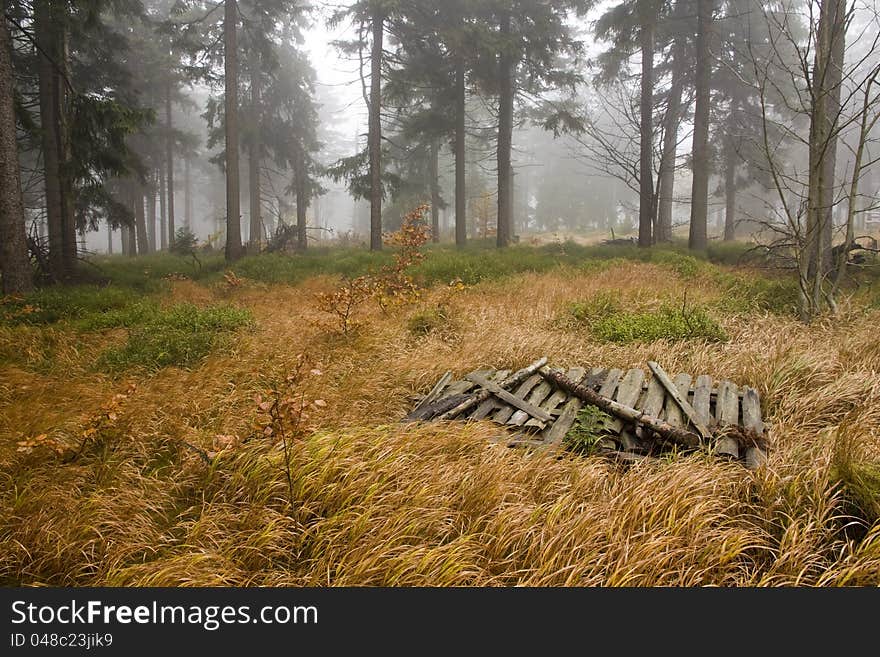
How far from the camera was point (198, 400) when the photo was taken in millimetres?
4328

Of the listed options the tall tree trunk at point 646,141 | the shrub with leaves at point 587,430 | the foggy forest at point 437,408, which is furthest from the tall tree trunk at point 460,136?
the shrub with leaves at point 587,430

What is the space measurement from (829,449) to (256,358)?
5.71 metres

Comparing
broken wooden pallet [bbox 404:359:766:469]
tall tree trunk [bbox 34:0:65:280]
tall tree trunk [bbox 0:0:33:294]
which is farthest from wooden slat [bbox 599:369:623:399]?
tall tree trunk [bbox 34:0:65:280]

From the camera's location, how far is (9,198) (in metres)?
8.41

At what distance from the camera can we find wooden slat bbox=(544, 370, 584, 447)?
11.8 ft

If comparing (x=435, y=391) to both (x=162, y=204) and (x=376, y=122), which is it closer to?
(x=376, y=122)

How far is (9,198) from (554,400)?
1069cm

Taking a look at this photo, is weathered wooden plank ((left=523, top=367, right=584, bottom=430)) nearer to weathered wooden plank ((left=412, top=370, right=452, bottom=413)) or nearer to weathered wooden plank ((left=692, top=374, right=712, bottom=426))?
weathered wooden plank ((left=692, top=374, right=712, bottom=426))

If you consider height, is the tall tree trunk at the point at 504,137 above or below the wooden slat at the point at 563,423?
above

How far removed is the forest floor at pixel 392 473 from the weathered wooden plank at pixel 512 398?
433 millimetres

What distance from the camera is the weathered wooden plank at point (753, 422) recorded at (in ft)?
10.5

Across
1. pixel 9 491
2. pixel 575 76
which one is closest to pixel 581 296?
pixel 9 491

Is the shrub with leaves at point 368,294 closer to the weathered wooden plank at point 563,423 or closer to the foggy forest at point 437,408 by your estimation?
the foggy forest at point 437,408

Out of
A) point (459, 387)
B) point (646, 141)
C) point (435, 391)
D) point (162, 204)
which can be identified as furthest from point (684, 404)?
point (162, 204)
